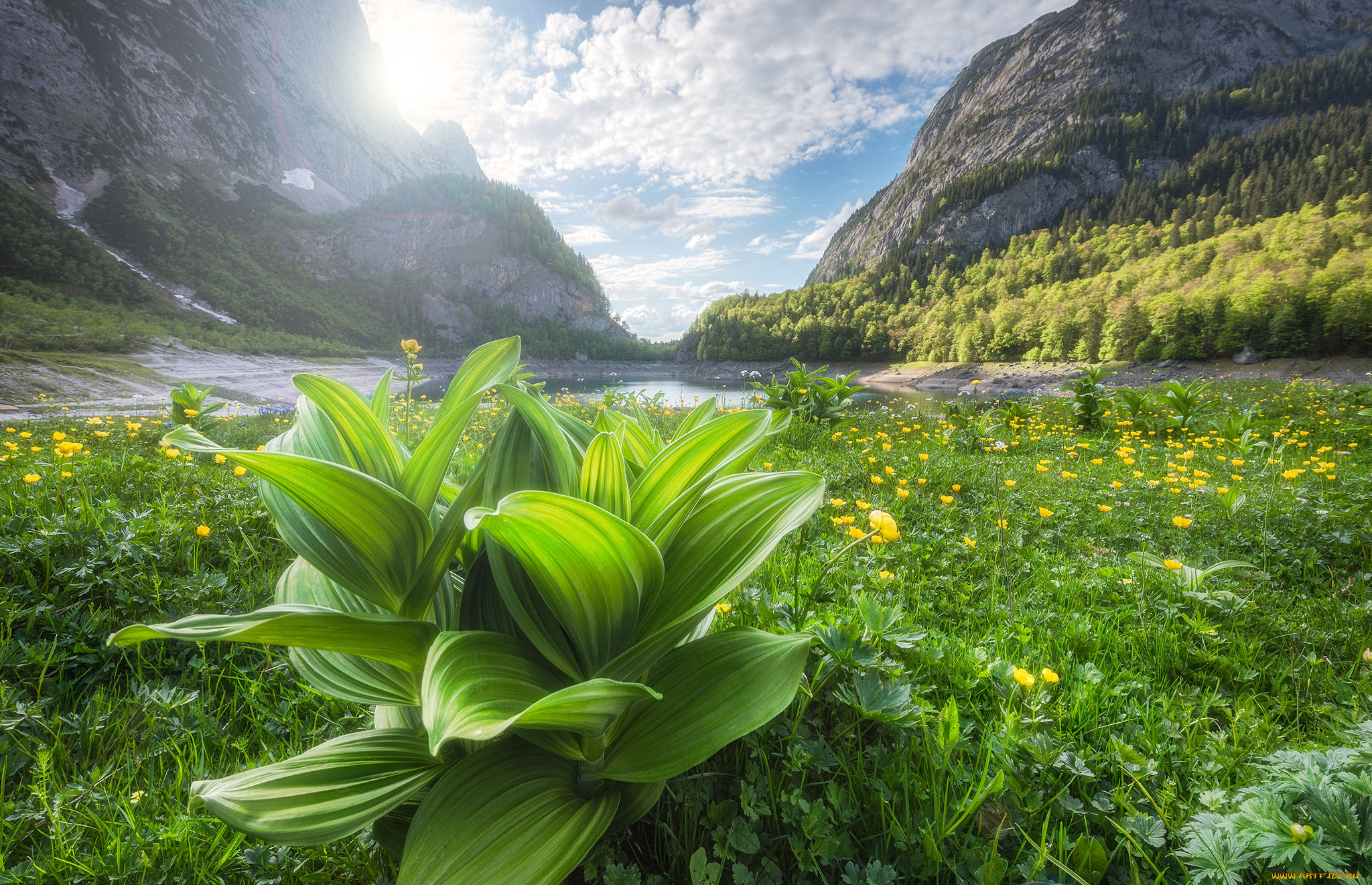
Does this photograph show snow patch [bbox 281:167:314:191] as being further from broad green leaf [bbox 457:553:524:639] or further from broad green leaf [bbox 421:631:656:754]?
broad green leaf [bbox 421:631:656:754]

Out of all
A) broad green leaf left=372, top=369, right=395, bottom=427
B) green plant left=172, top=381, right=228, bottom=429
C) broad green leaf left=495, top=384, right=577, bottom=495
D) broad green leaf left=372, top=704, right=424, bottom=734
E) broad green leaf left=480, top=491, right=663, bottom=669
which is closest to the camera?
broad green leaf left=480, top=491, right=663, bottom=669

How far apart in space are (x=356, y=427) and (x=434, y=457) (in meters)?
0.18

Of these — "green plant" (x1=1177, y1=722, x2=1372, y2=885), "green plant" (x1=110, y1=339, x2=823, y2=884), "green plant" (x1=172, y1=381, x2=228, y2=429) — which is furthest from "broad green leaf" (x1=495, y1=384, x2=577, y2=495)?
"green plant" (x1=172, y1=381, x2=228, y2=429)

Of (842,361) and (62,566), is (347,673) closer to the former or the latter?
(62,566)

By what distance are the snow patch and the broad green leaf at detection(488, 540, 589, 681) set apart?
10288cm

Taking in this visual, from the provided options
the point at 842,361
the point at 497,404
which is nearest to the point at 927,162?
the point at 842,361

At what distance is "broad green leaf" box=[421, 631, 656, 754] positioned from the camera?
54cm

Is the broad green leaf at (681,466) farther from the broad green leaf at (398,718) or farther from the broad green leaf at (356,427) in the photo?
the broad green leaf at (398,718)

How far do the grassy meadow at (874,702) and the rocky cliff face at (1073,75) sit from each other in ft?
311

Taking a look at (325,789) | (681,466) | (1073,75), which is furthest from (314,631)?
(1073,75)

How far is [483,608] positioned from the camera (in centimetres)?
92

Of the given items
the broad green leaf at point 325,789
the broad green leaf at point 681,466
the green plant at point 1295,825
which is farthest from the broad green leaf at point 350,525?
the green plant at point 1295,825

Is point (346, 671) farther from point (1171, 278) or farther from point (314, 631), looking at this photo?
point (1171, 278)

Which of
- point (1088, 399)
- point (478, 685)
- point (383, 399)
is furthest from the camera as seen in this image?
point (1088, 399)
